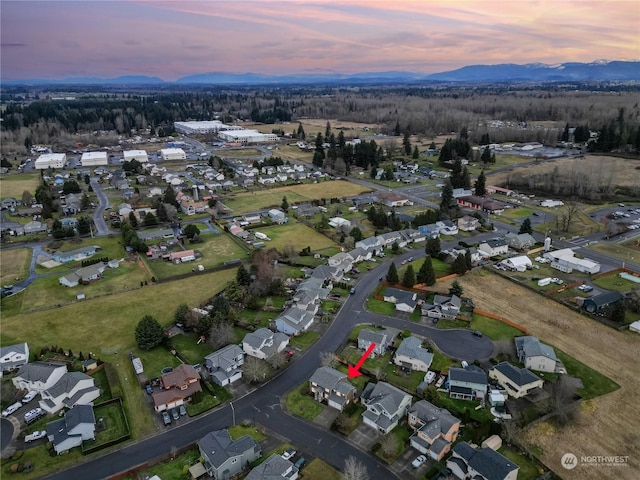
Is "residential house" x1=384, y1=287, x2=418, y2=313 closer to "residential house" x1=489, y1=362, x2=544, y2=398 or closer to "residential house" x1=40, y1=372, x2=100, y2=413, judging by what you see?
"residential house" x1=489, y1=362, x2=544, y2=398

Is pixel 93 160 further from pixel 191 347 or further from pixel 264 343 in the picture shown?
pixel 264 343

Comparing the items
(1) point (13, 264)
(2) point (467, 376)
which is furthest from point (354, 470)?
(1) point (13, 264)

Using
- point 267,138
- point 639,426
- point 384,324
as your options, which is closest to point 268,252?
point 384,324

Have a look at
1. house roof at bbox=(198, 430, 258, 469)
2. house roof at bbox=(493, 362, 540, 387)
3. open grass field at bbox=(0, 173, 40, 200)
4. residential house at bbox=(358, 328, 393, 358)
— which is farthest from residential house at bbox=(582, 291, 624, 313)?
open grass field at bbox=(0, 173, 40, 200)

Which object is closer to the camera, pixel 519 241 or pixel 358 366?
pixel 358 366

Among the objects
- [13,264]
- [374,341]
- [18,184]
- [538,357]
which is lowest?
[13,264]

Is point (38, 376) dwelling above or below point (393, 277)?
below
